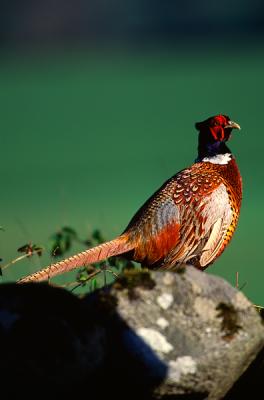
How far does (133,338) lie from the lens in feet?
10.6

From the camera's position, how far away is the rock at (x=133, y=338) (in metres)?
2.89

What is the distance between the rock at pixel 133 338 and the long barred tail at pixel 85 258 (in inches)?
66.0

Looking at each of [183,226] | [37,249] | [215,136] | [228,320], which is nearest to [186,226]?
[183,226]

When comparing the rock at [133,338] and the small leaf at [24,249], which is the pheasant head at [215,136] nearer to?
A: the small leaf at [24,249]

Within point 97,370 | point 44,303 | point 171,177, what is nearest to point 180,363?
point 97,370

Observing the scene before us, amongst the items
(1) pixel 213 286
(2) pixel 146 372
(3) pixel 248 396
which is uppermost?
(1) pixel 213 286

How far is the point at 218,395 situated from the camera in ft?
11.1

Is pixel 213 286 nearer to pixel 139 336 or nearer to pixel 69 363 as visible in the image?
pixel 139 336

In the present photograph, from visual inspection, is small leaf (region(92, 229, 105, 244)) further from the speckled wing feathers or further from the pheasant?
the speckled wing feathers

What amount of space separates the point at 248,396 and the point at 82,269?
1724mm

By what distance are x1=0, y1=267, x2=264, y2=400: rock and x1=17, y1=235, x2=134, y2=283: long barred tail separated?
1.68 m

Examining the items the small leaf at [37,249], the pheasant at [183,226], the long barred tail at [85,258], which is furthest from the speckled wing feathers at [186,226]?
the small leaf at [37,249]

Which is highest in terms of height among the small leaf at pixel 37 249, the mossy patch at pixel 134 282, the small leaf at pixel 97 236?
the mossy patch at pixel 134 282

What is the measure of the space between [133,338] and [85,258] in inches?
91.0
